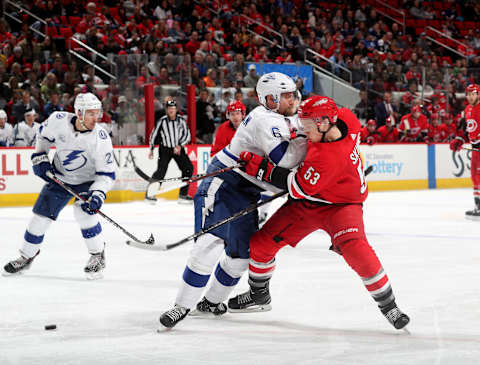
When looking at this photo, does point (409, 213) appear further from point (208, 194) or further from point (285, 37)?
point (285, 37)

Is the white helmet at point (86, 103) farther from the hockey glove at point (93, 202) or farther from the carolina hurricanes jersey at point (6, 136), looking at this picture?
the carolina hurricanes jersey at point (6, 136)

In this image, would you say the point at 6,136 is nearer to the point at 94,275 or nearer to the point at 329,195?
the point at 94,275

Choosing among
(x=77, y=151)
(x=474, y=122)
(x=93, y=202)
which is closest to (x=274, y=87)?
(x=93, y=202)

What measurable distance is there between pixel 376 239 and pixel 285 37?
9783 millimetres

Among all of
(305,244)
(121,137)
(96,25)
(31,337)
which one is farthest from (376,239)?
(96,25)

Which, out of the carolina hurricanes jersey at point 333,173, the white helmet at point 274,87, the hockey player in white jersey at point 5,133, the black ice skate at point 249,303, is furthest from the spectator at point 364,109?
the carolina hurricanes jersey at point 333,173

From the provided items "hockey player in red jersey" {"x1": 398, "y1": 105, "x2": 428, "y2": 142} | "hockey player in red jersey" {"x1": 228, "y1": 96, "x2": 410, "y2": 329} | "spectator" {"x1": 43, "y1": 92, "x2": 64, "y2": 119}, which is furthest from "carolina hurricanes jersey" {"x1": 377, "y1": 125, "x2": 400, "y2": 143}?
"hockey player in red jersey" {"x1": 228, "y1": 96, "x2": 410, "y2": 329}

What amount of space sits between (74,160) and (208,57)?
702cm

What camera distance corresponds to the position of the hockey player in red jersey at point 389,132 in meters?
13.2

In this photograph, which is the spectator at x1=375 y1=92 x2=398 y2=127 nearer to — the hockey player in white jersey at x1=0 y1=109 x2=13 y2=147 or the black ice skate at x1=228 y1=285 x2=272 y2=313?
the hockey player in white jersey at x1=0 y1=109 x2=13 y2=147

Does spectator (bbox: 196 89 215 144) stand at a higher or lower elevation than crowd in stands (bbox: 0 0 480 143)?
lower

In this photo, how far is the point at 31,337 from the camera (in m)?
3.56

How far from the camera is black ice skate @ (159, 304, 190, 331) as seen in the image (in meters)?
3.66

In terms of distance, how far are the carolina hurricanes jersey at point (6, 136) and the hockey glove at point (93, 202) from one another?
5.80 m
